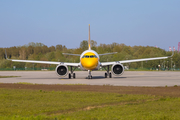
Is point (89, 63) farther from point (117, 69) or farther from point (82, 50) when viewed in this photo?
point (82, 50)

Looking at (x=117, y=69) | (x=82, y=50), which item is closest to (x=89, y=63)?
(x=117, y=69)

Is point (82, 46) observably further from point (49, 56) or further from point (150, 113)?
point (150, 113)

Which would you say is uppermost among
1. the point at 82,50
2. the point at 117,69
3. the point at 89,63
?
the point at 82,50

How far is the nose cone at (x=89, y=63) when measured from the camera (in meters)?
30.8

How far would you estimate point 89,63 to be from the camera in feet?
101

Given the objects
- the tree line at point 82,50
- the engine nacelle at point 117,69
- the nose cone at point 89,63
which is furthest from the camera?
the tree line at point 82,50

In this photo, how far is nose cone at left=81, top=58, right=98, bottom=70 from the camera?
30.8 m

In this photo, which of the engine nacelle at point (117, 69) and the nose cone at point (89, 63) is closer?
the nose cone at point (89, 63)

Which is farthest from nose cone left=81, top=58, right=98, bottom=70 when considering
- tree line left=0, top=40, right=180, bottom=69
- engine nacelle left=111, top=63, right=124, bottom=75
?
tree line left=0, top=40, right=180, bottom=69

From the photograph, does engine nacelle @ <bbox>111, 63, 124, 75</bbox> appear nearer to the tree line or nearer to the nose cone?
the nose cone

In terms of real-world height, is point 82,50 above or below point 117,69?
above

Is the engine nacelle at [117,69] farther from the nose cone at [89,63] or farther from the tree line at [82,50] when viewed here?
the tree line at [82,50]

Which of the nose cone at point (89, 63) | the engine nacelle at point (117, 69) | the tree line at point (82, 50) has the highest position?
the tree line at point (82, 50)

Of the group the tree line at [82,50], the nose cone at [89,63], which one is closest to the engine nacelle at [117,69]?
the nose cone at [89,63]
